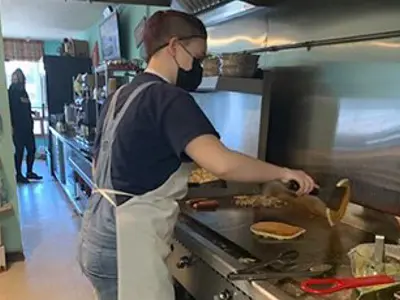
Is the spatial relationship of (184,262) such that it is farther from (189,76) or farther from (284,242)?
(189,76)

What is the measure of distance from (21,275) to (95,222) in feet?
6.86

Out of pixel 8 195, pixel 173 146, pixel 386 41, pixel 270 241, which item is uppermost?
pixel 386 41

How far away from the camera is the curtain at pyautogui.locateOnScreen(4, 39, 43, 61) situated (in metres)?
8.66

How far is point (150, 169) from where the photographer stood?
4.36ft

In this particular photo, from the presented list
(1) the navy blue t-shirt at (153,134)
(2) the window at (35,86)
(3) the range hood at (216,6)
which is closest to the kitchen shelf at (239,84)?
(3) the range hood at (216,6)

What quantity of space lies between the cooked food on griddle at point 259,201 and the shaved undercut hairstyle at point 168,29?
811 mm

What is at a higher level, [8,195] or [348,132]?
[348,132]

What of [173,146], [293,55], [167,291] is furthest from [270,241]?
[293,55]

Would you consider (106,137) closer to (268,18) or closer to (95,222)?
(95,222)

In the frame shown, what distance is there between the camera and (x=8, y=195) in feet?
11.2

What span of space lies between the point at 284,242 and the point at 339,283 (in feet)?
1.31

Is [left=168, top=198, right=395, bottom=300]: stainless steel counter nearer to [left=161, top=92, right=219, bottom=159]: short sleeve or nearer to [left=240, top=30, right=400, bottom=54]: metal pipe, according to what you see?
[left=161, top=92, right=219, bottom=159]: short sleeve

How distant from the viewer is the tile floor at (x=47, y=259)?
2953mm

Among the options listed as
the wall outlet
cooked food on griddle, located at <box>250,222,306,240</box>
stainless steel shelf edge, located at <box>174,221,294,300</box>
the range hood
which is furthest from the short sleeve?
the wall outlet
